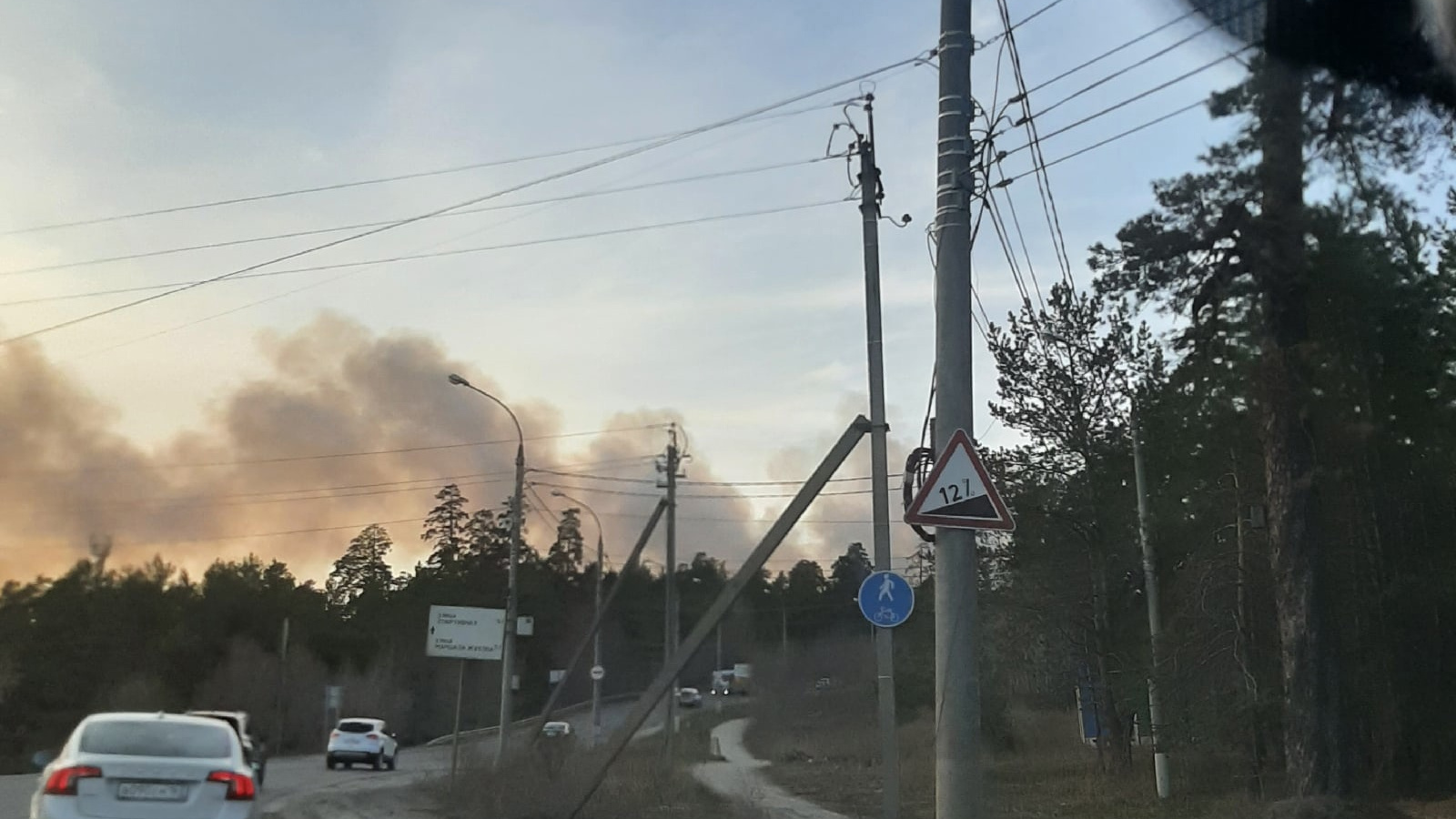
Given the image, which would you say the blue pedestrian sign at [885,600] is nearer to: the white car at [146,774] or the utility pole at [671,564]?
the white car at [146,774]

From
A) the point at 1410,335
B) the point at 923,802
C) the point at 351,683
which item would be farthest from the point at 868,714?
the point at 1410,335

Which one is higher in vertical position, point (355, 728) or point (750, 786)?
point (355, 728)

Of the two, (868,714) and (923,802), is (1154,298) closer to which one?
(923,802)

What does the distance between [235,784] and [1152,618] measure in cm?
1845

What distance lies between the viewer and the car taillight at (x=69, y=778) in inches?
393

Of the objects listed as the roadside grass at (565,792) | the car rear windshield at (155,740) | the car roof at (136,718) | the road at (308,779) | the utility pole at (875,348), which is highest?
the utility pole at (875,348)

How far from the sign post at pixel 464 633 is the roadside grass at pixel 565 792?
2.55 m

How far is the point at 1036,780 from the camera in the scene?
95.6ft

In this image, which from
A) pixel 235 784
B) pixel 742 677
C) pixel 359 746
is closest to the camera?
pixel 235 784

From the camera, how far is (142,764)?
10148 millimetres

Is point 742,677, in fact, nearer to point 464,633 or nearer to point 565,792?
point 464,633

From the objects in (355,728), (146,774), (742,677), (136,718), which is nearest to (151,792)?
(146,774)

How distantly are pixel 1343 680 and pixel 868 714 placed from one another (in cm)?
3222

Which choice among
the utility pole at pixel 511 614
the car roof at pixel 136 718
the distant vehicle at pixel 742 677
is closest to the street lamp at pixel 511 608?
the utility pole at pixel 511 614
